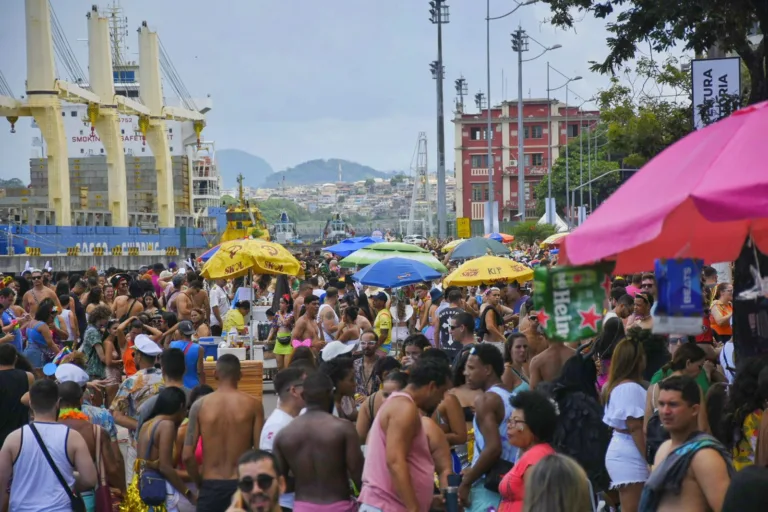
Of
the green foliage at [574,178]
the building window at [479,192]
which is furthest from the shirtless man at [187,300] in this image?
the building window at [479,192]

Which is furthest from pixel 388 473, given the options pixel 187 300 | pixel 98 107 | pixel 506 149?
pixel 506 149

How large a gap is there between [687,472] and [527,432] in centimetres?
98

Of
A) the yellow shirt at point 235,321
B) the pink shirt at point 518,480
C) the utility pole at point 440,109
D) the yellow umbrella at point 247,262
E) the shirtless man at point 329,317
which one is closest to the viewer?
the pink shirt at point 518,480

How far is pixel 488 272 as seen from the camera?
57.5 feet

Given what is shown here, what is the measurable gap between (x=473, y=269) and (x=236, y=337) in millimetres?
3456

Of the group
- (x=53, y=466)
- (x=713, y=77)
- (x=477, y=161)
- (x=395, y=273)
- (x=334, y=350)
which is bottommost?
(x=53, y=466)

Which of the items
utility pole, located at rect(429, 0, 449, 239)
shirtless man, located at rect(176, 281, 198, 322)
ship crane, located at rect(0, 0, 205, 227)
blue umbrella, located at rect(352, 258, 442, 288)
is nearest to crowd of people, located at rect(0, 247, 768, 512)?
blue umbrella, located at rect(352, 258, 442, 288)

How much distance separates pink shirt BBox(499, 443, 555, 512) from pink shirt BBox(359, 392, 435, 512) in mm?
591

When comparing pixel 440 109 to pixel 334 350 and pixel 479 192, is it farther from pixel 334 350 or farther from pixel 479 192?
pixel 479 192

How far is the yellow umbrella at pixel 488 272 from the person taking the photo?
1744 cm

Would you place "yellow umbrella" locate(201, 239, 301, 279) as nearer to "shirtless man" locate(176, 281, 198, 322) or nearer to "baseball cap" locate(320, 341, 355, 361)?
"shirtless man" locate(176, 281, 198, 322)

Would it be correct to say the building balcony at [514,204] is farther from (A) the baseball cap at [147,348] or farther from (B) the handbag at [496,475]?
(B) the handbag at [496,475]

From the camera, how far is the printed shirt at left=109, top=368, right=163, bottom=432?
33.7 ft

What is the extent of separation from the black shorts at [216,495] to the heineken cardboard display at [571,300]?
11.7 feet
